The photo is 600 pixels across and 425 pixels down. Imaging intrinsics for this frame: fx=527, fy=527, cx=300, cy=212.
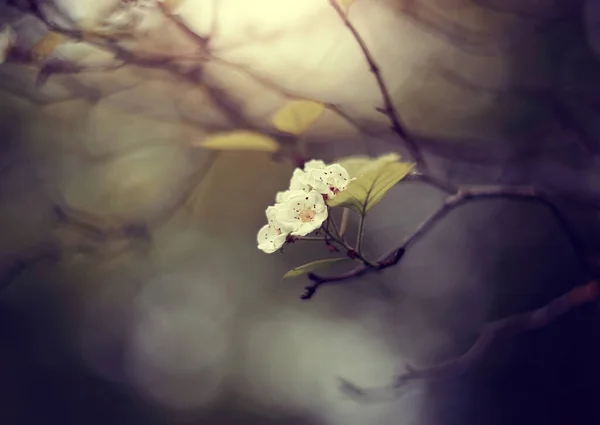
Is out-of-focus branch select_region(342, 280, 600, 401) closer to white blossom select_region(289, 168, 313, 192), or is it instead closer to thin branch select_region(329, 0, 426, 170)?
thin branch select_region(329, 0, 426, 170)

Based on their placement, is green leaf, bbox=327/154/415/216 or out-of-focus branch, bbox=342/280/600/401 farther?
out-of-focus branch, bbox=342/280/600/401

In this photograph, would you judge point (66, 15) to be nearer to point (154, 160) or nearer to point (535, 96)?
point (154, 160)

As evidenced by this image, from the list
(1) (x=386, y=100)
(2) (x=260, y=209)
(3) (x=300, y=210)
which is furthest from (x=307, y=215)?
(2) (x=260, y=209)

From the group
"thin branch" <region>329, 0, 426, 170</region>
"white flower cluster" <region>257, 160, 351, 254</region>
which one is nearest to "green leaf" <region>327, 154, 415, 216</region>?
"white flower cluster" <region>257, 160, 351, 254</region>

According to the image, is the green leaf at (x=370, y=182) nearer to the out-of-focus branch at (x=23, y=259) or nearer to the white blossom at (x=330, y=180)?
the white blossom at (x=330, y=180)

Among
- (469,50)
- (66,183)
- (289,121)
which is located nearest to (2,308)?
(66,183)

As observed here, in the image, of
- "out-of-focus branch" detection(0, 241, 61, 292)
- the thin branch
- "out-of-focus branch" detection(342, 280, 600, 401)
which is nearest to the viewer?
the thin branch

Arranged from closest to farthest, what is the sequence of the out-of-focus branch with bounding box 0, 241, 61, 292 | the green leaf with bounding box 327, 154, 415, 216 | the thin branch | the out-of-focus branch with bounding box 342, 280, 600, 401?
the green leaf with bounding box 327, 154, 415, 216 → the thin branch → the out-of-focus branch with bounding box 342, 280, 600, 401 → the out-of-focus branch with bounding box 0, 241, 61, 292
